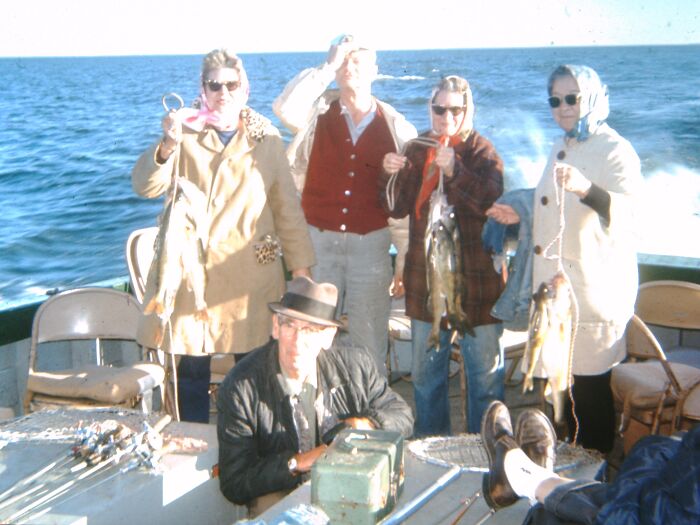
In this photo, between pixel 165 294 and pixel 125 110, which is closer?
pixel 165 294

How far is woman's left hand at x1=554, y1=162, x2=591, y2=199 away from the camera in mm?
3816

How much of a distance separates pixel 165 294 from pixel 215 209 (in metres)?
0.52

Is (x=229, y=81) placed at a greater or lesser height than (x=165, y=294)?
greater

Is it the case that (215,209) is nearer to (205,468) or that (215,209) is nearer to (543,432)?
(205,468)

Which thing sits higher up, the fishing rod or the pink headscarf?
the pink headscarf

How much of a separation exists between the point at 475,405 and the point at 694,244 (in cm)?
970

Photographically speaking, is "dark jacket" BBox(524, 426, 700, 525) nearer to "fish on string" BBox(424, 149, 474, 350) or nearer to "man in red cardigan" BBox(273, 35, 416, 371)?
"fish on string" BBox(424, 149, 474, 350)

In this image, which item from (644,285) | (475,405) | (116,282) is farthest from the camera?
(116,282)

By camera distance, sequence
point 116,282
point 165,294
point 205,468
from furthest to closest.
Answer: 1. point 116,282
2. point 165,294
3. point 205,468

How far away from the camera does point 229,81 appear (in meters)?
4.39

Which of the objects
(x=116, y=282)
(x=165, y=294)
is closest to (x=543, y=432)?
(x=165, y=294)

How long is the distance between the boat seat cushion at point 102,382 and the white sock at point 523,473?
2512 millimetres

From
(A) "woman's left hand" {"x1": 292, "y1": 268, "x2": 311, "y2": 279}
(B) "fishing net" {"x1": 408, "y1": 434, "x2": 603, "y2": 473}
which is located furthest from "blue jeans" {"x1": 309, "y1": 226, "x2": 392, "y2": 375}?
(B) "fishing net" {"x1": 408, "y1": 434, "x2": 603, "y2": 473}

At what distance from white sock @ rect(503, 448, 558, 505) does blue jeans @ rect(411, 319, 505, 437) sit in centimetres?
135
